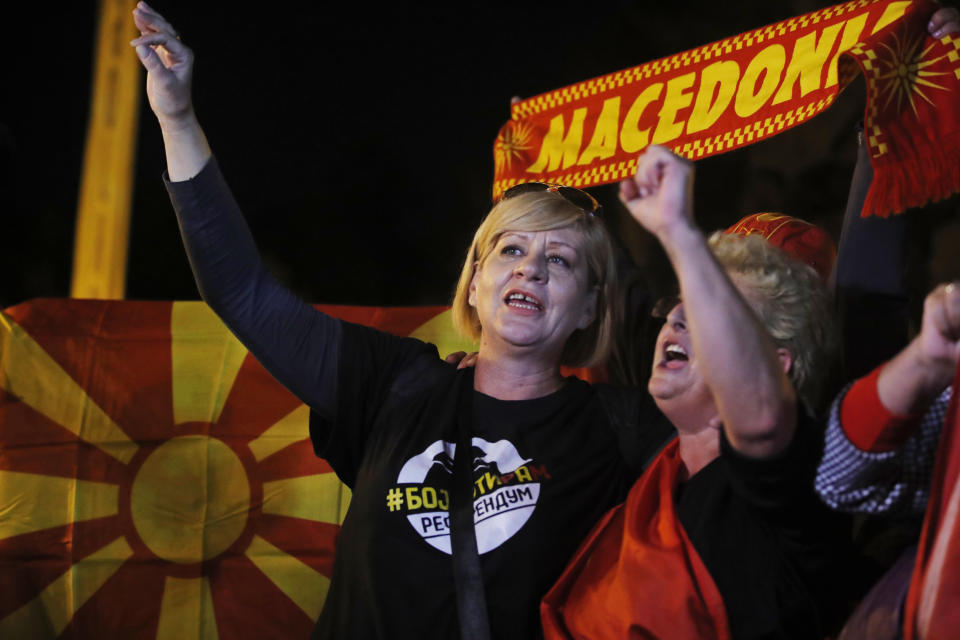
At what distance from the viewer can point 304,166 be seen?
370cm

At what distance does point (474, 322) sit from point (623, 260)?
521 mm

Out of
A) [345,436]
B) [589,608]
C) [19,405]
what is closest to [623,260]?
[345,436]

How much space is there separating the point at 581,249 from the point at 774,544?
63 centimetres

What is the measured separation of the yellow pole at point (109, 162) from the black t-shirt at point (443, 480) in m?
2.23

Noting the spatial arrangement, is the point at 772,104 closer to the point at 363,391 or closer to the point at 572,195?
the point at 572,195

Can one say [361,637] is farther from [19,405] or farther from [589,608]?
[19,405]

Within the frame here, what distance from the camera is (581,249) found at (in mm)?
1657

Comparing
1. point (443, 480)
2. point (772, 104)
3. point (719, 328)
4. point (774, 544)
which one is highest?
point (772, 104)

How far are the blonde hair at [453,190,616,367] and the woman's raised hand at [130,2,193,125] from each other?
54 cm

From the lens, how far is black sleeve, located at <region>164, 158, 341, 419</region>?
1.40 meters

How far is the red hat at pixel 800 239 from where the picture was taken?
174cm

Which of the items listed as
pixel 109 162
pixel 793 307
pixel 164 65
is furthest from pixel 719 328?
pixel 109 162

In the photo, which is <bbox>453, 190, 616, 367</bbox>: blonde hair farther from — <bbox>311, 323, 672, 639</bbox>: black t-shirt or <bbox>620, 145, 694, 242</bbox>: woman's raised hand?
<bbox>620, 145, 694, 242</bbox>: woman's raised hand

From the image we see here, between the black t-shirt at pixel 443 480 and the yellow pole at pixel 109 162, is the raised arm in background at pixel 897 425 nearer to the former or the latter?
the black t-shirt at pixel 443 480
